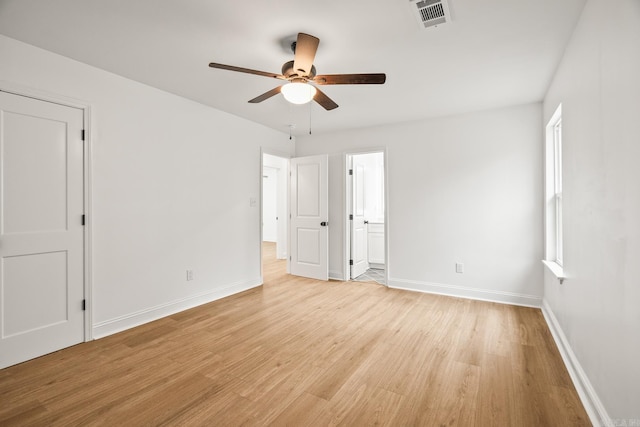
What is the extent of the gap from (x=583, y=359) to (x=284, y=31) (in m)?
3.08

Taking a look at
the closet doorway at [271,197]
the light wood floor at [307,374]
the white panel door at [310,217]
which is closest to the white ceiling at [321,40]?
the white panel door at [310,217]

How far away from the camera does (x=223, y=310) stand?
145 inches

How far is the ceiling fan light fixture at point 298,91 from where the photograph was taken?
2.30 m

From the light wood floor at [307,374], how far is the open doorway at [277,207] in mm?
2838

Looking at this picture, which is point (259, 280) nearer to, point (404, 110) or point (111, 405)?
point (111, 405)

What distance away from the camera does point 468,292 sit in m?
4.18

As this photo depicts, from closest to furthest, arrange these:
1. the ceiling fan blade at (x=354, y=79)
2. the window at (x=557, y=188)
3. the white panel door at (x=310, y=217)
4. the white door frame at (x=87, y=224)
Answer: the ceiling fan blade at (x=354, y=79) → the white door frame at (x=87, y=224) → the window at (x=557, y=188) → the white panel door at (x=310, y=217)

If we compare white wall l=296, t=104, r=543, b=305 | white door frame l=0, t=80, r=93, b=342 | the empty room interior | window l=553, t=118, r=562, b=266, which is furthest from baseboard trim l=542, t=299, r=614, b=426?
white door frame l=0, t=80, r=93, b=342

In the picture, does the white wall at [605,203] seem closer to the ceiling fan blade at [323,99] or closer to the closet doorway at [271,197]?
the ceiling fan blade at [323,99]

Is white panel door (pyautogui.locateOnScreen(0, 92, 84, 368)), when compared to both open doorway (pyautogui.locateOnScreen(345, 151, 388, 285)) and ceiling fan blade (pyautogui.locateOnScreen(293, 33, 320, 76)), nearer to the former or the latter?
ceiling fan blade (pyautogui.locateOnScreen(293, 33, 320, 76))

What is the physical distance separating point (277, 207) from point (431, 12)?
19.1 ft

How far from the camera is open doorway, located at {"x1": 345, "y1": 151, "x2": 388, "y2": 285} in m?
5.16

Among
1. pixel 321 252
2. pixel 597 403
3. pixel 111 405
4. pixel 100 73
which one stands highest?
pixel 100 73

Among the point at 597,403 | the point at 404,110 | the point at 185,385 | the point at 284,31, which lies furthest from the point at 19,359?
the point at 404,110
